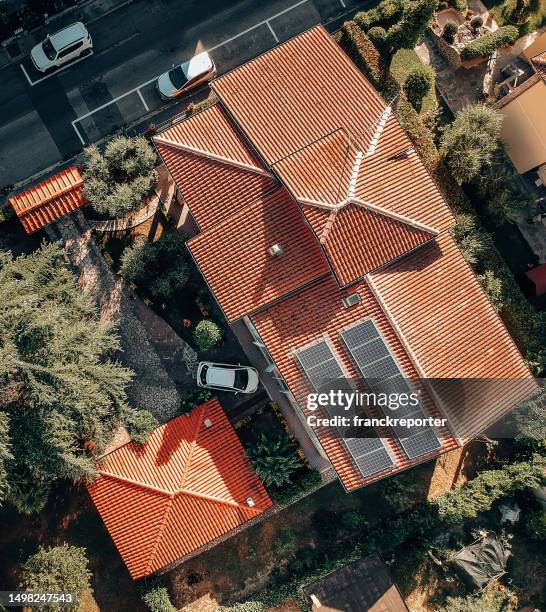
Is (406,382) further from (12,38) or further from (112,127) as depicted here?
(12,38)

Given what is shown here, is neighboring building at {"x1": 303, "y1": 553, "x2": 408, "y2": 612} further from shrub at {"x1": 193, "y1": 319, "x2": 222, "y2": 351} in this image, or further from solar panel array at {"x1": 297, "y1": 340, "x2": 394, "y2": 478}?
shrub at {"x1": 193, "y1": 319, "x2": 222, "y2": 351}

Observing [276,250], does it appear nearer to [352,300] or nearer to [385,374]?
[352,300]

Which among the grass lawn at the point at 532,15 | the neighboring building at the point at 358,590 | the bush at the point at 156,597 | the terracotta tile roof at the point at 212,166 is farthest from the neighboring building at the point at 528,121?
the bush at the point at 156,597

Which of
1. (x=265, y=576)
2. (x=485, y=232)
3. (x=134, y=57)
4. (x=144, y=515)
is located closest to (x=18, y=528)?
(x=144, y=515)

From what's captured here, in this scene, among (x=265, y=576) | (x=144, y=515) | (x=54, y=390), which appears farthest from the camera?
(x=265, y=576)

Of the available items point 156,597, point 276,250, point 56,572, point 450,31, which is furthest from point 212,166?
point 156,597
